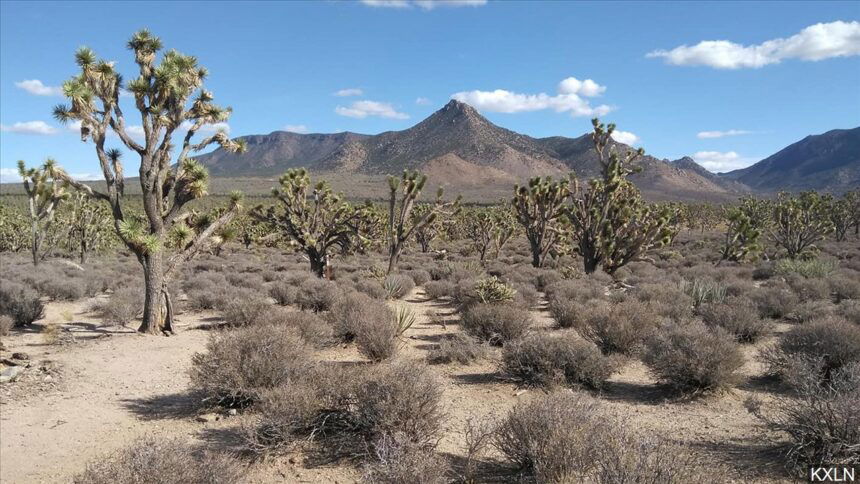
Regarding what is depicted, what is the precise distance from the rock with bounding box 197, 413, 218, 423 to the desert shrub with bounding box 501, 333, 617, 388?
4455 millimetres

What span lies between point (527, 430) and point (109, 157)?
1248 centimetres

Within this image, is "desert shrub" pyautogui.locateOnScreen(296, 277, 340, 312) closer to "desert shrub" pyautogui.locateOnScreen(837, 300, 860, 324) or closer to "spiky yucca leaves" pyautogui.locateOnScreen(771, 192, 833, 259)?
"desert shrub" pyautogui.locateOnScreen(837, 300, 860, 324)

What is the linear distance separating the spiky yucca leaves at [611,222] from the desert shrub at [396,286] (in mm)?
7159

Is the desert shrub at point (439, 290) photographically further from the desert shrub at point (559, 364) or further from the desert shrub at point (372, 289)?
the desert shrub at point (559, 364)

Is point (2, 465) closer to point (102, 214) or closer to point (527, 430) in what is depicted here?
point (527, 430)

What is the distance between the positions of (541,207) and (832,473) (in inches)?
724

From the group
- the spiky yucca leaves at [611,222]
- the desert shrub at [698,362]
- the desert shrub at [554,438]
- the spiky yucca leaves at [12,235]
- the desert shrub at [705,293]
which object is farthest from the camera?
the spiky yucca leaves at [12,235]

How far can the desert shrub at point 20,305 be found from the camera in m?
13.1

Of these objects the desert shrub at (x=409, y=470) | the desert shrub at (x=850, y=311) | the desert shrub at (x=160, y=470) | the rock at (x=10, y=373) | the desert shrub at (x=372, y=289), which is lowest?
the rock at (x=10, y=373)

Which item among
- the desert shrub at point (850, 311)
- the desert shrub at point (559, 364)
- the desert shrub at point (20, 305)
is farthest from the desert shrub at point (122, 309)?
the desert shrub at point (850, 311)

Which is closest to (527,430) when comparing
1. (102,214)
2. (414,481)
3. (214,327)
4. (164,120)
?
(414,481)

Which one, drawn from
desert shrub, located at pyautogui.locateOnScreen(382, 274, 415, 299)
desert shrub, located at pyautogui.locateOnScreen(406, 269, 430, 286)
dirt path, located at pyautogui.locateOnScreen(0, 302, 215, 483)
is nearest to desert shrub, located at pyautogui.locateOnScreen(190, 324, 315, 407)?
dirt path, located at pyautogui.locateOnScreen(0, 302, 215, 483)

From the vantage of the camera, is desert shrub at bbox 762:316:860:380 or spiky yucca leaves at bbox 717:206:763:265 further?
spiky yucca leaves at bbox 717:206:763:265

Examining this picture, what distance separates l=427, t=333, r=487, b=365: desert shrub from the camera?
32.2 feet
